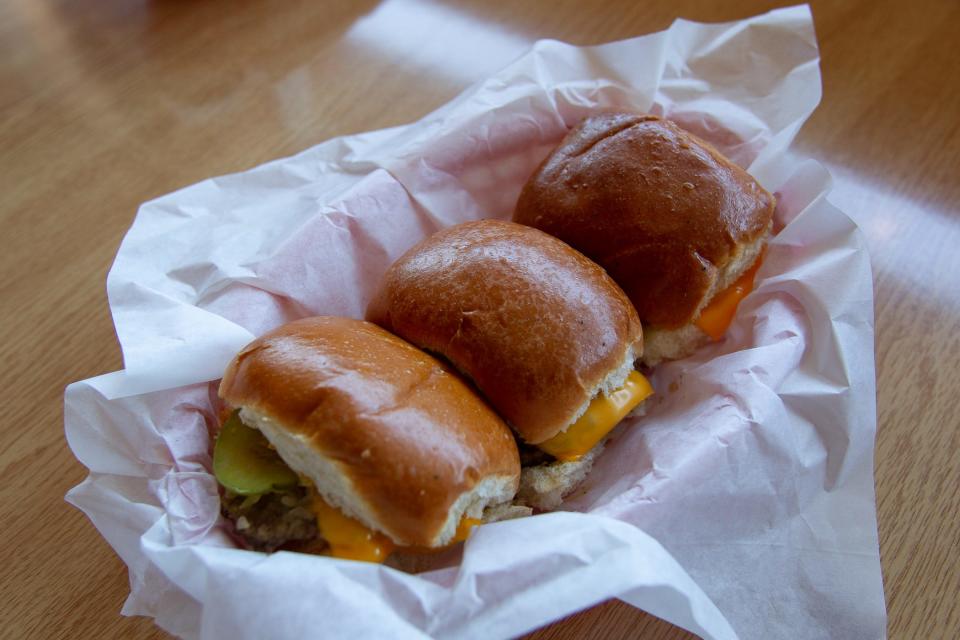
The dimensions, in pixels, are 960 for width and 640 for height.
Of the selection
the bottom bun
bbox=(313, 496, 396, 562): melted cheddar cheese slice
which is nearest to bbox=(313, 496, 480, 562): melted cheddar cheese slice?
bbox=(313, 496, 396, 562): melted cheddar cheese slice

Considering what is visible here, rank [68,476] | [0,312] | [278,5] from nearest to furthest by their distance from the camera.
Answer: [68,476], [0,312], [278,5]

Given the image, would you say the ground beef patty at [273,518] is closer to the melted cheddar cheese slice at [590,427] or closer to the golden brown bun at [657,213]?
the melted cheddar cheese slice at [590,427]

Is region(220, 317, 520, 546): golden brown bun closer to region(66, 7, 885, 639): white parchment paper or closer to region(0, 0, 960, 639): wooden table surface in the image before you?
region(66, 7, 885, 639): white parchment paper

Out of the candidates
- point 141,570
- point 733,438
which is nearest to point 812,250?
point 733,438

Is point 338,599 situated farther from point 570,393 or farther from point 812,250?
point 812,250

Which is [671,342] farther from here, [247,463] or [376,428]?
[247,463]

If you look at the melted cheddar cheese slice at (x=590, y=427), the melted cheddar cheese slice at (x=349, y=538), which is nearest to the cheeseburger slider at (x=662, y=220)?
the melted cheddar cheese slice at (x=590, y=427)

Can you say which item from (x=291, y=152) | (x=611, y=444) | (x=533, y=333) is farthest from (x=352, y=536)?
(x=291, y=152)
